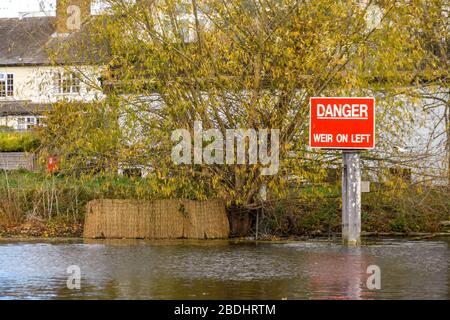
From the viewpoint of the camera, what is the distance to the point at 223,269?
63.6 feet

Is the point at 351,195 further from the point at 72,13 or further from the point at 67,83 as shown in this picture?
the point at 72,13

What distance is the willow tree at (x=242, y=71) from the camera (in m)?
24.8

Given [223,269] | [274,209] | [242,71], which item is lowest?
[223,269]

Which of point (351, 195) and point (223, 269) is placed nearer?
point (223, 269)

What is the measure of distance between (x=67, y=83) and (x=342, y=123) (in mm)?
7119

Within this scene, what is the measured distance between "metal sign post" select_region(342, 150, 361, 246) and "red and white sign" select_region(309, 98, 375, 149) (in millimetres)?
535

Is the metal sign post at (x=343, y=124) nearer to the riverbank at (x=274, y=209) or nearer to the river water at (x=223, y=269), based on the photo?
the river water at (x=223, y=269)

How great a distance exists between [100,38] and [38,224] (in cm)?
549

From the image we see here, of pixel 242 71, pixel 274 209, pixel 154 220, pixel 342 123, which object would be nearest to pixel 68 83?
pixel 154 220

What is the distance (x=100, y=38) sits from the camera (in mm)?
25828

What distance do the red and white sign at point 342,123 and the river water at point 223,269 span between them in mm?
2328
